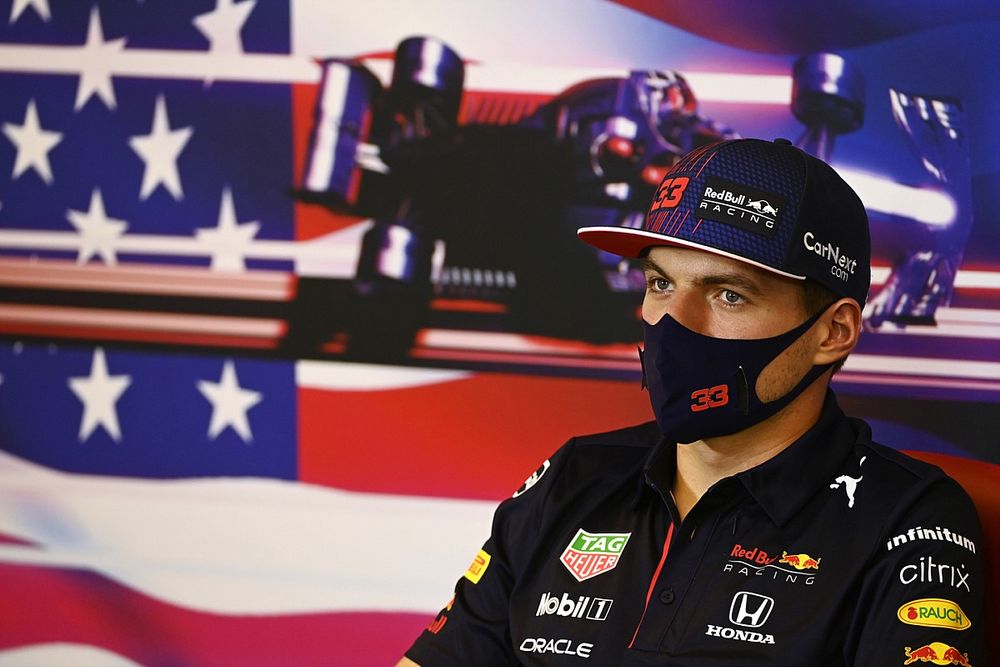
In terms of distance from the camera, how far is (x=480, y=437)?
2318 mm

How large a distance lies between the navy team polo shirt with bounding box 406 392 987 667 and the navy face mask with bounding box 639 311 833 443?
71 millimetres

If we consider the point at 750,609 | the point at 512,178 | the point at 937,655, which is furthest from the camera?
the point at 512,178

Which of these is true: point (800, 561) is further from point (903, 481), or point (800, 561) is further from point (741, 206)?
Answer: point (741, 206)

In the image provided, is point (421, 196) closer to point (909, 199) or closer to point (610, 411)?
point (610, 411)

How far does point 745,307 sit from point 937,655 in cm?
47

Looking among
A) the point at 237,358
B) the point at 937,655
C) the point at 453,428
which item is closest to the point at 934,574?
the point at 937,655

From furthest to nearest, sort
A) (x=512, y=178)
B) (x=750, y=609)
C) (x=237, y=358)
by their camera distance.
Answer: (x=237, y=358), (x=512, y=178), (x=750, y=609)

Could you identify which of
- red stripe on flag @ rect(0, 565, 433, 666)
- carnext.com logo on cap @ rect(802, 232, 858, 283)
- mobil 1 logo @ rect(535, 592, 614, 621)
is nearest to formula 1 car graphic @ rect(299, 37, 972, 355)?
red stripe on flag @ rect(0, 565, 433, 666)

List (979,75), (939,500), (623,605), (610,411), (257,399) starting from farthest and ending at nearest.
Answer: (257,399)
(610,411)
(979,75)
(623,605)
(939,500)

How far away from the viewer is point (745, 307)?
147 cm

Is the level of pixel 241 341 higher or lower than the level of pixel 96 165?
lower

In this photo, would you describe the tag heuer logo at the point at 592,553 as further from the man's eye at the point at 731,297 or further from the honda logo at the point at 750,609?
the man's eye at the point at 731,297

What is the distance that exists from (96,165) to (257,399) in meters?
0.61

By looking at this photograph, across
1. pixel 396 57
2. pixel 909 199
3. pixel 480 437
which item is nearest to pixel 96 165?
pixel 396 57
